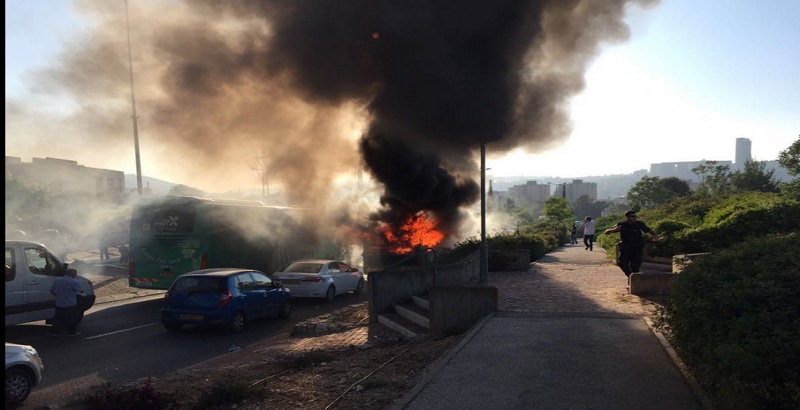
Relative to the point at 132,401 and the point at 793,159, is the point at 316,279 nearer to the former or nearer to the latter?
the point at 132,401

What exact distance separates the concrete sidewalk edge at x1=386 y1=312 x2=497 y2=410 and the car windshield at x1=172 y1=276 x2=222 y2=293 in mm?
5235

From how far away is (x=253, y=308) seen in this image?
10742 millimetres

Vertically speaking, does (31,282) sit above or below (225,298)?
above

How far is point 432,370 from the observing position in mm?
5457

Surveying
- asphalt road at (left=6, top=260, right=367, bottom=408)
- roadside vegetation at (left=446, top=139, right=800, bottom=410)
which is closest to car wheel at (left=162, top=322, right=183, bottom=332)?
asphalt road at (left=6, top=260, right=367, bottom=408)

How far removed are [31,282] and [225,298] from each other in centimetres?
343

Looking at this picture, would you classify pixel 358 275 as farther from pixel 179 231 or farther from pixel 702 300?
pixel 702 300

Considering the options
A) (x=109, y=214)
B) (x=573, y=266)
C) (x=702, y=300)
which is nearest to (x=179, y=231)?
(x=573, y=266)

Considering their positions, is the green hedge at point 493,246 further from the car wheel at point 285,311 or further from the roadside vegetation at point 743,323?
the roadside vegetation at point 743,323

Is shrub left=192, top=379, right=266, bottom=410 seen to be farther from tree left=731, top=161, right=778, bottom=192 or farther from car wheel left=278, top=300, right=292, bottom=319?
tree left=731, top=161, right=778, bottom=192

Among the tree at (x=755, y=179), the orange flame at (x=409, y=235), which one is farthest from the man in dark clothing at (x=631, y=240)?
the tree at (x=755, y=179)

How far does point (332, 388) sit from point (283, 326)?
5711mm

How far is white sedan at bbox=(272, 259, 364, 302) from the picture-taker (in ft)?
45.1

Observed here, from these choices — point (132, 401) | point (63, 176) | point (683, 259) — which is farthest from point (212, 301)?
point (63, 176)
